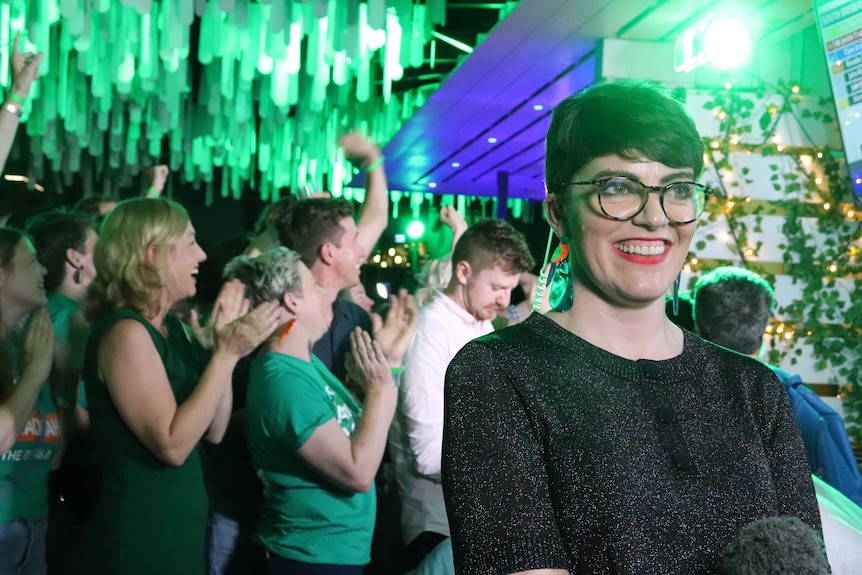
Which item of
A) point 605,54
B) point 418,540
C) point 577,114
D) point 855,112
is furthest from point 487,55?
point 577,114

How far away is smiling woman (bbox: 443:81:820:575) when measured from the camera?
3.85 ft

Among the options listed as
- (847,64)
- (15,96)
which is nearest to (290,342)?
(15,96)

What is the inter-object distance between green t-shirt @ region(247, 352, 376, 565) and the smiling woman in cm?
141

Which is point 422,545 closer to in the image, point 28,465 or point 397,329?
point 397,329

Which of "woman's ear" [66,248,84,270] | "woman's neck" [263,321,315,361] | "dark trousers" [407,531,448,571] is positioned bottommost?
"dark trousers" [407,531,448,571]

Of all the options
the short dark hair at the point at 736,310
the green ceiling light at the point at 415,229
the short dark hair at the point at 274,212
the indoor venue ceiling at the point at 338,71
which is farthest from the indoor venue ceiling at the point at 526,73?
the green ceiling light at the point at 415,229

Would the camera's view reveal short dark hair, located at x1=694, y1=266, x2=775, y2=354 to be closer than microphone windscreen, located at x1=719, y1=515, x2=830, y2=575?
No

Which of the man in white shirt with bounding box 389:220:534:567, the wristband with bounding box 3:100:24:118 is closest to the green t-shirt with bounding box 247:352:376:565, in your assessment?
the man in white shirt with bounding box 389:220:534:567

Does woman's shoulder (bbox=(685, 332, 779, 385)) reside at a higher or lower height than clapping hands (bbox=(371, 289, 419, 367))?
higher

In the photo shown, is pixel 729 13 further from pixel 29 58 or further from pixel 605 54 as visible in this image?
pixel 29 58

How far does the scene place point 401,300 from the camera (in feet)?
10.3

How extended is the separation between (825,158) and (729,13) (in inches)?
42.4

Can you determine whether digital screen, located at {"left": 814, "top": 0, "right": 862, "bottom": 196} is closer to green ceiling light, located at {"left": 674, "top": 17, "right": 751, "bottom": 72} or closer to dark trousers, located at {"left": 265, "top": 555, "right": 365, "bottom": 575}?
green ceiling light, located at {"left": 674, "top": 17, "right": 751, "bottom": 72}

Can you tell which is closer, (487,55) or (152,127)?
(487,55)
